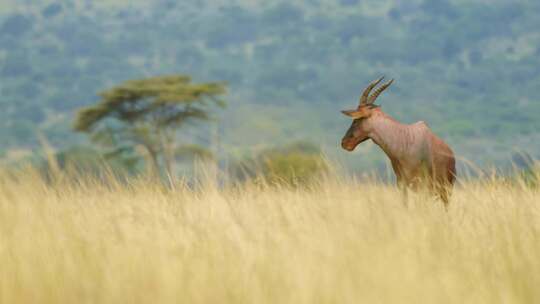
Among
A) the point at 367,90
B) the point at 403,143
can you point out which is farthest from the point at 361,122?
the point at 403,143

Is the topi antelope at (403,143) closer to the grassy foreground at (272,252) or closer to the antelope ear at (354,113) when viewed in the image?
the antelope ear at (354,113)

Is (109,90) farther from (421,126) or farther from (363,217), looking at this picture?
(363,217)

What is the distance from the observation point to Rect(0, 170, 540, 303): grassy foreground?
5.23m

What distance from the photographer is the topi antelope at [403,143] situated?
9852mm

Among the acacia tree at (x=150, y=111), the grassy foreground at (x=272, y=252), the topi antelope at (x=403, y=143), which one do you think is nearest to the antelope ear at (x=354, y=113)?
the topi antelope at (x=403, y=143)

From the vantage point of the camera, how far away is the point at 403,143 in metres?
9.89

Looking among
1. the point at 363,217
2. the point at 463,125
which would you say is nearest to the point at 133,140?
the point at 363,217

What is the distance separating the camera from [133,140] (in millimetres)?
52188

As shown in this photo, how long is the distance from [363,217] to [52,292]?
2.10 meters

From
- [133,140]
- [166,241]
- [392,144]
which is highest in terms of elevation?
[133,140]

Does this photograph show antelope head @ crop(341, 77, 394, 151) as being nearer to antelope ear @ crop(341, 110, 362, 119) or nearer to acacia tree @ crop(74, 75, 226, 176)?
antelope ear @ crop(341, 110, 362, 119)

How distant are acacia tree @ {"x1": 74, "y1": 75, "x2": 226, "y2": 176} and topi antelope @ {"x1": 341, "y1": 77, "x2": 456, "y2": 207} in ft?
132

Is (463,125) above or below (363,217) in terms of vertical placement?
above

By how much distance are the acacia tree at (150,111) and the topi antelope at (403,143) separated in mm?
40293
